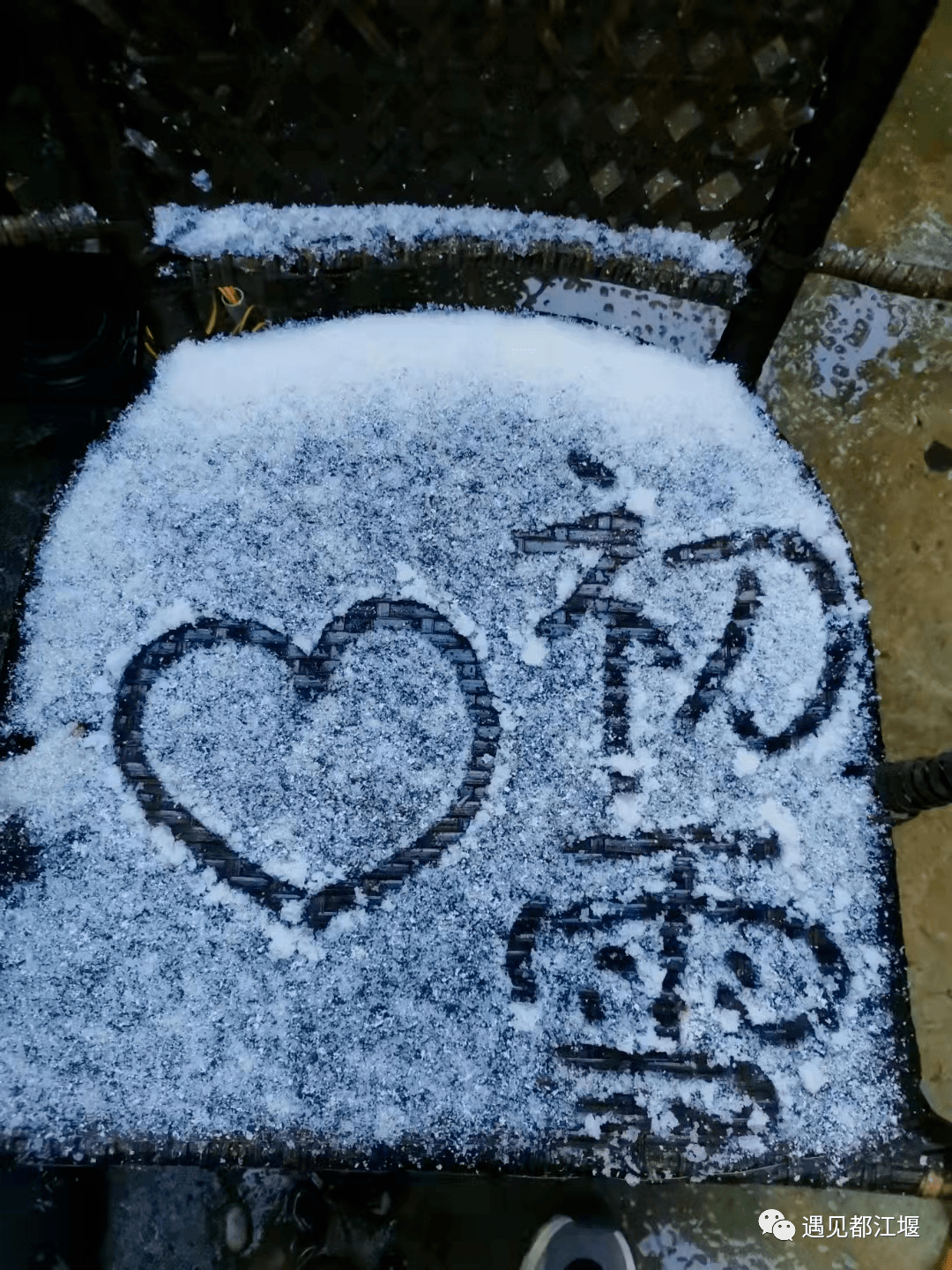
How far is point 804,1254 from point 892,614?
37.3 inches

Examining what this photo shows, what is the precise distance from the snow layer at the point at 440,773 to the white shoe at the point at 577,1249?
1.76ft

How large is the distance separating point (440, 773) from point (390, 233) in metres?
0.57

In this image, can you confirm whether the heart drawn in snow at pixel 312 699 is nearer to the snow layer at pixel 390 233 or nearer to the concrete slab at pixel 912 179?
the snow layer at pixel 390 233

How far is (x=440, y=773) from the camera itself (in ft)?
2.86

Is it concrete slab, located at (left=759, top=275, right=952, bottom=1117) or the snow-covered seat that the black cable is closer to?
the snow-covered seat

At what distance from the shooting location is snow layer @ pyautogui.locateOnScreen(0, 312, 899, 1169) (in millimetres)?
815

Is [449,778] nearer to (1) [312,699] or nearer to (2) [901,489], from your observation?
(1) [312,699]

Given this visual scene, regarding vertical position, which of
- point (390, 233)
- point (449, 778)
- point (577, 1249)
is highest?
point (390, 233)

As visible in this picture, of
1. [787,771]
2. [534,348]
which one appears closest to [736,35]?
[534,348]

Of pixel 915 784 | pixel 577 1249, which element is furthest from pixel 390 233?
pixel 577 1249

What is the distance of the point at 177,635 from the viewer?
886 millimetres

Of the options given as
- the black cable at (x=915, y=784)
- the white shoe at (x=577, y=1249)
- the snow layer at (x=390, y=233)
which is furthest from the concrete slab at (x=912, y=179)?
the white shoe at (x=577, y=1249)

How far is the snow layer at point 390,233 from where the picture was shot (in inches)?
35.5

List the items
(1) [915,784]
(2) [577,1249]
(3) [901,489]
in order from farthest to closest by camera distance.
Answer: (3) [901,489]
(2) [577,1249]
(1) [915,784]
